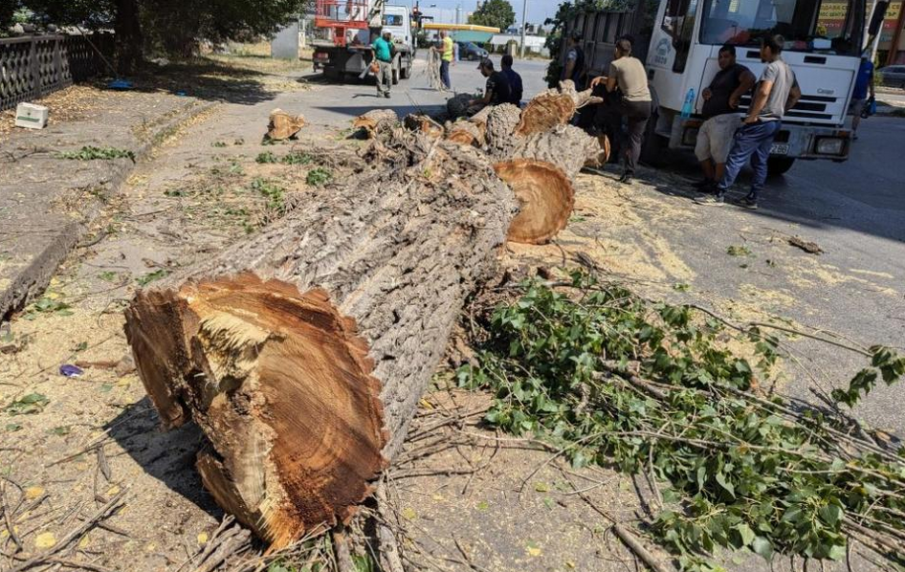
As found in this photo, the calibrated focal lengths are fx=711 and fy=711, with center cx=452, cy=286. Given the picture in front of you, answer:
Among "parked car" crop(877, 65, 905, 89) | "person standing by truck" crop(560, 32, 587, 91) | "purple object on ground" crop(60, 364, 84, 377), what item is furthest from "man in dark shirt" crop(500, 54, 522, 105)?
"parked car" crop(877, 65, 905, 89)

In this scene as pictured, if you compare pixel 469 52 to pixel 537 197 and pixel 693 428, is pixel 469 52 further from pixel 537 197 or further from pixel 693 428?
pixel 693 428

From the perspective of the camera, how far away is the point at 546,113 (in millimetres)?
9273

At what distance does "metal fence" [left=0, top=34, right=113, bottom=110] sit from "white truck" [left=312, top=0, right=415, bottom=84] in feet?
24.5

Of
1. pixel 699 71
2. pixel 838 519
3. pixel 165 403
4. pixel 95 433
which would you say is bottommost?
pixel 95 433

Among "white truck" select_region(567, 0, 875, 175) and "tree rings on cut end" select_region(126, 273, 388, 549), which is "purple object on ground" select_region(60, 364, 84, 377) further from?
"white truck" select_region(567, 0, 875, 175)

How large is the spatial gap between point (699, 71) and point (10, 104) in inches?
390

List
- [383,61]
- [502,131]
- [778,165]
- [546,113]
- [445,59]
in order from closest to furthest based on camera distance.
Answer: [502,131] < [546,113] < [778,165] < [383,61] < [445,59]

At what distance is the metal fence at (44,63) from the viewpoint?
1067cm

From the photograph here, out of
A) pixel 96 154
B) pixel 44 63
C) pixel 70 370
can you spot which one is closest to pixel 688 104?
pixel 96 154

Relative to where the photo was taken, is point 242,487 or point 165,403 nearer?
point 242,487

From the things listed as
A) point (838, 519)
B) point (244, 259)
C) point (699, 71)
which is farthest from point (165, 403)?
point (699, 71)

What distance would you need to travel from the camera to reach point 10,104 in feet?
34.8

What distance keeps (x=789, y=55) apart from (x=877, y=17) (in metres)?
1.26

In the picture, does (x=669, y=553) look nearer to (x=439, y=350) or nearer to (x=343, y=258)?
(x=439, y=350)
